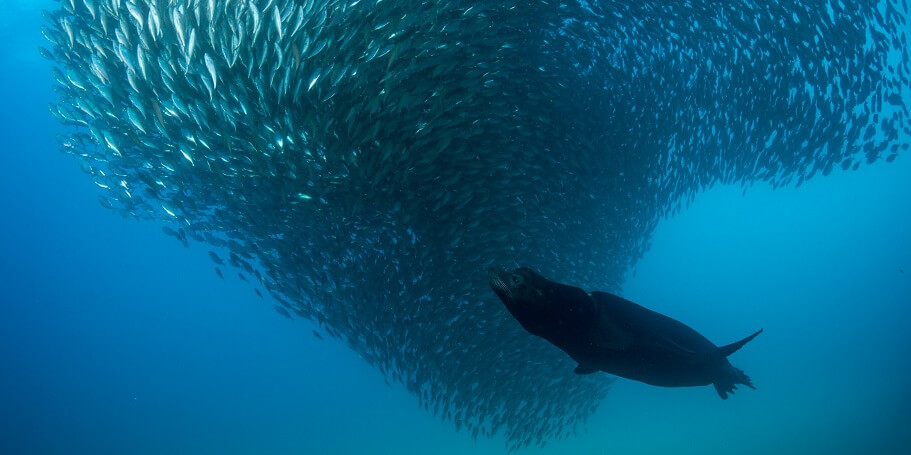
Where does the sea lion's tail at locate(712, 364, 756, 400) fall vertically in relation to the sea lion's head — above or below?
above

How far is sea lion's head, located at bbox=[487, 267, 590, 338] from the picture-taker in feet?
7.52

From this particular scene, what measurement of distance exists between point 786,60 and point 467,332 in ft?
29.1

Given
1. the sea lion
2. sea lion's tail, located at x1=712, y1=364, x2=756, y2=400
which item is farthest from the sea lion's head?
sea lion's tail, located at x1=712, y1=364, x2=756, y2=400

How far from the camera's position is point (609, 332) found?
2.66 metres

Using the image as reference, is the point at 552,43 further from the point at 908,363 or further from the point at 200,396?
the point at 200,396

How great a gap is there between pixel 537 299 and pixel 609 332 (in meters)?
0.65

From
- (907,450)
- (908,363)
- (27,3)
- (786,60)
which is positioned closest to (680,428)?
(907,450)

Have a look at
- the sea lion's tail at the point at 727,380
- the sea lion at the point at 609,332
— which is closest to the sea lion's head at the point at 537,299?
the sea lion at the point at 609,332

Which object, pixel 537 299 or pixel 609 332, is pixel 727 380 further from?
pixel 537 299

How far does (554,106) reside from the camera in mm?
8211

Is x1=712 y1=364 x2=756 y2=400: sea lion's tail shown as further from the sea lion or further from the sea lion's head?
the sea lion's head

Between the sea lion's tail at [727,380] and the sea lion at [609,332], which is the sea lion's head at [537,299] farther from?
the sea lion's tail at [727,380]

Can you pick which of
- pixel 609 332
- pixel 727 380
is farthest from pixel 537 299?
pixel 727 380

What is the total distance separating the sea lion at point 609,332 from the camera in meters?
2.33
